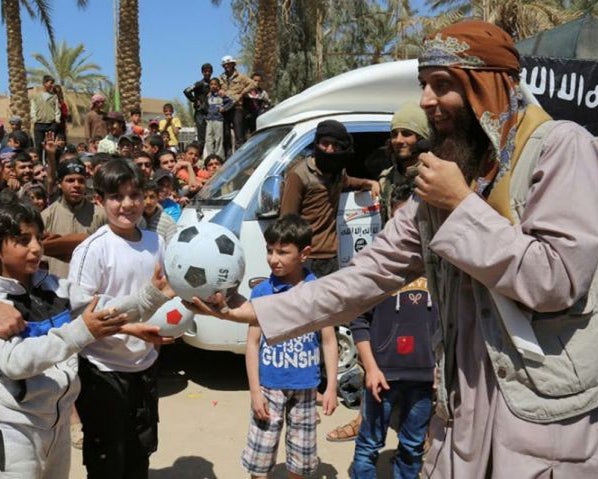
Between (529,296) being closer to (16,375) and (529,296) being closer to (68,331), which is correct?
(68,331)

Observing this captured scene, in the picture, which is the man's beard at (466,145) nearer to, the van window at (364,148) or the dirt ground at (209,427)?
the dirt ground at (209,427)

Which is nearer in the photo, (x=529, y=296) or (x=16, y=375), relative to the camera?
(x=529, y=296)

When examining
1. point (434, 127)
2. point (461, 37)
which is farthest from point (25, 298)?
point (461, 37)

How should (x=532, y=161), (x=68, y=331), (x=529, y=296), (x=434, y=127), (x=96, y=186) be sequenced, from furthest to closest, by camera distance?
(x=96, y=186), (x=68, y=331), (x=434, y=127), (x=532, y=161), (x=529, y=296)

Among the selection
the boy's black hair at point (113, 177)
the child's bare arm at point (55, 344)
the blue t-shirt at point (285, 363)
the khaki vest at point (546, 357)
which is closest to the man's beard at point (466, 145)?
the khaki vest at point (546, 357)

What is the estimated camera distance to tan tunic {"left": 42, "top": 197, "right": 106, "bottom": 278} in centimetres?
468

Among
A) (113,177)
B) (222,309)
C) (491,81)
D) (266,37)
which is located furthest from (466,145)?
(266,37)

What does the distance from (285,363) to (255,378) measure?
189 millimetres

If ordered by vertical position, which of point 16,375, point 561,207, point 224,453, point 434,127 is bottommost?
point 224,453

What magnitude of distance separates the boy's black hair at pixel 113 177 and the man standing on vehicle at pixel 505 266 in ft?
6.21

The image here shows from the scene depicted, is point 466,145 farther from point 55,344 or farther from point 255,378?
point 255,378

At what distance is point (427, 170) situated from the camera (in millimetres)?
1818

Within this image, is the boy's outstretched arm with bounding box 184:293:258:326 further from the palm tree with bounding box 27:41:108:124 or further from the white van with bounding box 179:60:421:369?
the palm tree with bounding box 27:41:108:124

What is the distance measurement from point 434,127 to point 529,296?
63 cm
